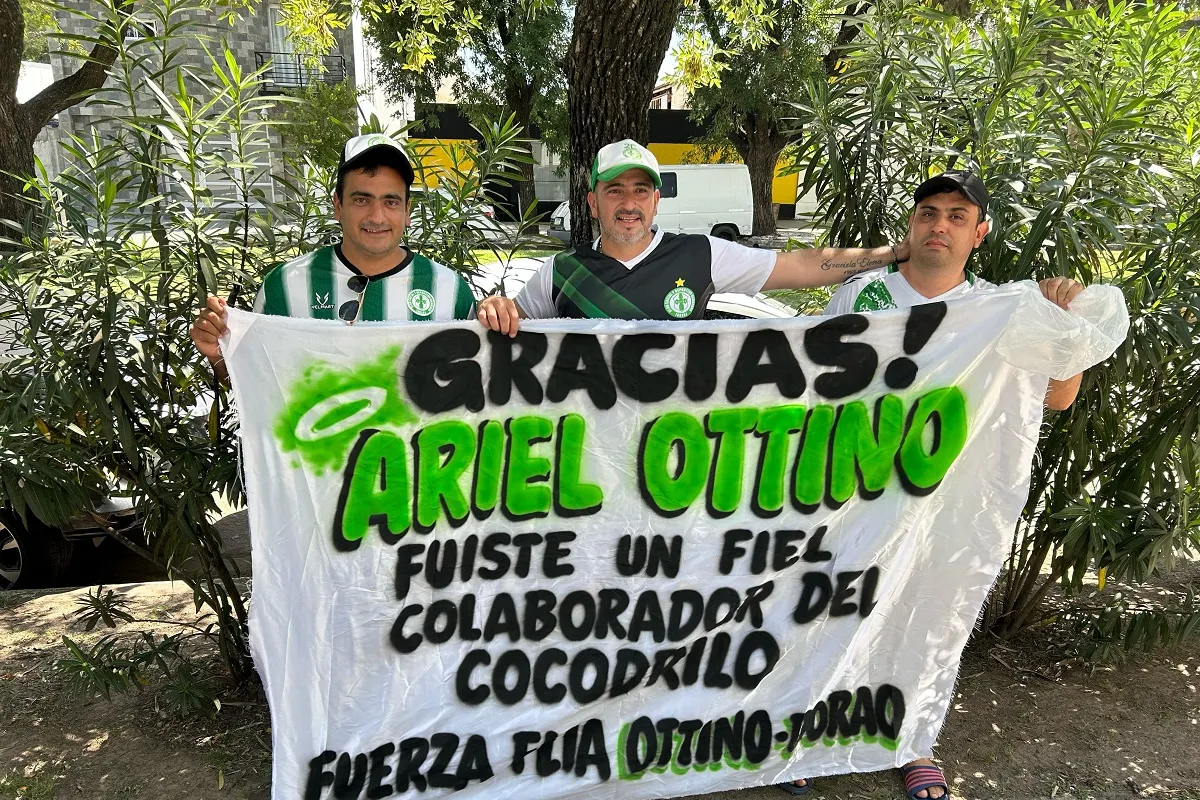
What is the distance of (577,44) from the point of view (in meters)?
4.20

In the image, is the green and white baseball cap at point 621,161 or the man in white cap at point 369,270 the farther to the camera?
the green and white baseball cap at point 621,161

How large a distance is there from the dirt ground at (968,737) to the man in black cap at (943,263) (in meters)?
1.23

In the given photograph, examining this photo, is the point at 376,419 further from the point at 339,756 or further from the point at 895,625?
the point at 895,625

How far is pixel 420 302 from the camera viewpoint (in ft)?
8.34

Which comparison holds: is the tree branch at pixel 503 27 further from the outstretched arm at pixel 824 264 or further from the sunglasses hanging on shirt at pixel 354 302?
the sunglasses hanging on shirt at pixel 354 302

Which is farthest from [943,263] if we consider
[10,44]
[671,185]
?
[671,185]

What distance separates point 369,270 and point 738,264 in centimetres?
115

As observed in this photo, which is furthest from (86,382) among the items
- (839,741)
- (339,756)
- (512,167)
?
(839,741)

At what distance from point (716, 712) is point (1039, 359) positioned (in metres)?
1.42

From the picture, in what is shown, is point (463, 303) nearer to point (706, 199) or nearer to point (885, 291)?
point (885, 291)

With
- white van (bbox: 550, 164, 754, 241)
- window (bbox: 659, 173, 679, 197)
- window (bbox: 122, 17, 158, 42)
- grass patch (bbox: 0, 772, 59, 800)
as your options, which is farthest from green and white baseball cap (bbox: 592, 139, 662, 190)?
window (bbox: 659, 173, 679, 197)

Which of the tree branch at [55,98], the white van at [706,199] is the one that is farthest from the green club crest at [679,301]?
the white van at [706,199]

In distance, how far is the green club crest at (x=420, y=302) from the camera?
2535 mm

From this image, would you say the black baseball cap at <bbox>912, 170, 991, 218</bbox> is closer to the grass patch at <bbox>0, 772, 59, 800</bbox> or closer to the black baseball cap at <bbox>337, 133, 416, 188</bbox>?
the black baseball cap at <bbox>337, 133, 416, 188</bbox>
